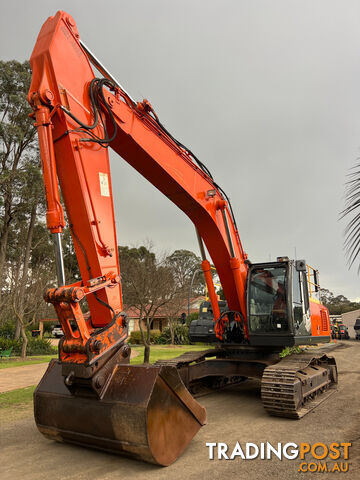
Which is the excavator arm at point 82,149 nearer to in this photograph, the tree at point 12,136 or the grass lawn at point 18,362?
the grass lawn at point 18,362

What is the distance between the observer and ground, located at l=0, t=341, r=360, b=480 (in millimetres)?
4039

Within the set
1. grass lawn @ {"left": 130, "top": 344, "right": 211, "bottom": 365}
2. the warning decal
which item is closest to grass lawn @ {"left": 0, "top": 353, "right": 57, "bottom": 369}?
grass lawn @ {"left": 130, "top": 344, "right": 211, "bottom": 365}

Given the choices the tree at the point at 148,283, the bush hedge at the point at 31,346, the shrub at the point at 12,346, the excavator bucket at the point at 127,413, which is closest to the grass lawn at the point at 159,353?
the tree at the point at 148,283

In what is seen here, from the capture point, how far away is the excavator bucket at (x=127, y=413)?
394 cm

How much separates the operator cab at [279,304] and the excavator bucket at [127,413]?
114 inches

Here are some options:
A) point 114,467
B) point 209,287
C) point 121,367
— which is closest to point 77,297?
point 121,367

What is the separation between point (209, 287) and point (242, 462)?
3.72 metres

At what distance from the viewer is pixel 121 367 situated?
4312 mm

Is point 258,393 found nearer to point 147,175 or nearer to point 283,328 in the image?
point 283,328

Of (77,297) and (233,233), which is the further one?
(233,233)

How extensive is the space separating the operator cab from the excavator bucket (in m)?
2.90

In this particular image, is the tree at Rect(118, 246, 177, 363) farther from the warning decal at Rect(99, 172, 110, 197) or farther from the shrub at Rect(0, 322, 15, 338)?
the warning decal at Rect(99, 172, 110, 197)

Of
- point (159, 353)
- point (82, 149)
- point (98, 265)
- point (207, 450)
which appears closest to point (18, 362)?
point (159, 353)

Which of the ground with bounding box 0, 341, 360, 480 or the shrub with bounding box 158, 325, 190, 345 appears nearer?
the ground with bounding box 0, 341, 360, 480
